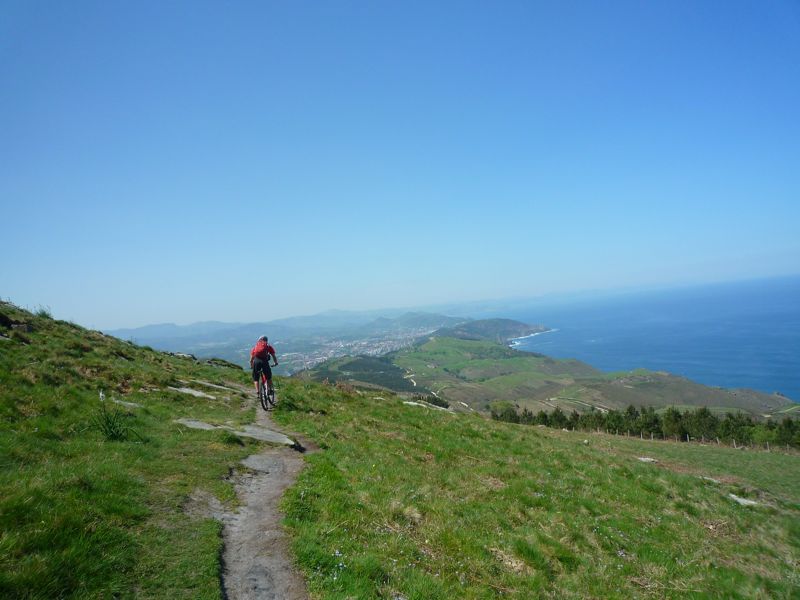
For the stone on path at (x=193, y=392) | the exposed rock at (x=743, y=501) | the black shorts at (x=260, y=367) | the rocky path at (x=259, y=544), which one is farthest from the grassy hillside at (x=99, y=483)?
the exposed rock at (x=743, y=501)

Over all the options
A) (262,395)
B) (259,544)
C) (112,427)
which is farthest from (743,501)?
(112,427)

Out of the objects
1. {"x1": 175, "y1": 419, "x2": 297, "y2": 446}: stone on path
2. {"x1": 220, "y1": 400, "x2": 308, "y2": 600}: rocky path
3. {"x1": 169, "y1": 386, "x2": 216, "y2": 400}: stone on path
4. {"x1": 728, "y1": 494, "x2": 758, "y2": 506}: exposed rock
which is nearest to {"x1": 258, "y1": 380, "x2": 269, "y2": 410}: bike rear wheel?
{"x1": 169, "y1": 386, "x2": 216, "y2": 400}: stone on path

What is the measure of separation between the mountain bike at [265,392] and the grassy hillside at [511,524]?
3.68 feet

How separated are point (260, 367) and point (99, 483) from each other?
42.7ft

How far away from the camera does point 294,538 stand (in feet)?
25.9

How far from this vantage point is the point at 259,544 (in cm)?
765

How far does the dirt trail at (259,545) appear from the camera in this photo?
637 cm

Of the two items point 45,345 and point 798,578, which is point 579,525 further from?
point 45,345

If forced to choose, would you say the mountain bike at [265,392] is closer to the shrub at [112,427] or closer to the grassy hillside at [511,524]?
the grassy hillside at [511,524]

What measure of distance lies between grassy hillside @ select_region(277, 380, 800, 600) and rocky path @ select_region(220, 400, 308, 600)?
0.37m

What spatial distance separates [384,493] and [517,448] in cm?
1153

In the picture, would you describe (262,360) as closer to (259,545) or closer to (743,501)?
(259,545)

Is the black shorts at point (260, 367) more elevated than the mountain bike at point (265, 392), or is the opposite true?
the black shorts at point (260, 367)

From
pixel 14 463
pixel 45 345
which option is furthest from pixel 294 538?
pixel 45 345
